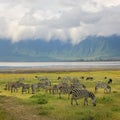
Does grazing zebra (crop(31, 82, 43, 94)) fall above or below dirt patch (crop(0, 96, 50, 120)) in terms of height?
above

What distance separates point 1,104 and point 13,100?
2.76m

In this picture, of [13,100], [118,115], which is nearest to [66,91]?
[13,100]

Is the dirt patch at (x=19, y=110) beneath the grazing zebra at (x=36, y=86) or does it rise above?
beneath

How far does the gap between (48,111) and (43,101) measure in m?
4.80

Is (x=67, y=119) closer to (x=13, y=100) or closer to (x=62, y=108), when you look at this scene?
(x=62, y=108)

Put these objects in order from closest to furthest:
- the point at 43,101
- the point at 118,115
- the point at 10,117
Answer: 1. the point at 10,117
2. the point at 118,115
3. the point at 43,101

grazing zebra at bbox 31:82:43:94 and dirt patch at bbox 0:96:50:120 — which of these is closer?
dirt patch at bbox 0:96:50:120

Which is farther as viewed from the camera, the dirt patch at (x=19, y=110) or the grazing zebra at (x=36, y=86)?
the grazing zebra at (x=36, y=86)

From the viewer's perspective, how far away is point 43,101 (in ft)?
99.8

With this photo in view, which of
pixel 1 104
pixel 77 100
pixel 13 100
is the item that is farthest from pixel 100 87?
pixel 1 104

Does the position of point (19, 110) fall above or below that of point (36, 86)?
below

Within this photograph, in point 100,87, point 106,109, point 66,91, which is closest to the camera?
point 106,109

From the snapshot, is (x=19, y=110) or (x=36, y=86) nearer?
(x=19, y=110)

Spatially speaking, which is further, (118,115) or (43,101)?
(43,101)
